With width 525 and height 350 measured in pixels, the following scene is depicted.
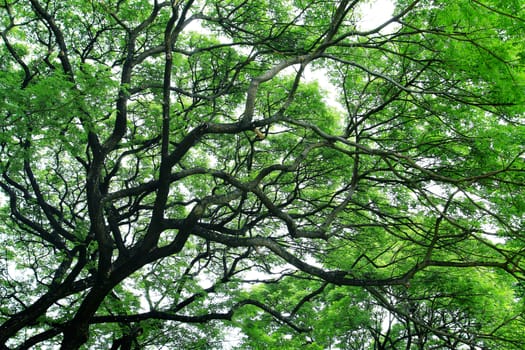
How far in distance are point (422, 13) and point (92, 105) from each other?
171 inches

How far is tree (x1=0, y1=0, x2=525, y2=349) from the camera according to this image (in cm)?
495

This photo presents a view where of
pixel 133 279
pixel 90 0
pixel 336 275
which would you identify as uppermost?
pixel 90 0

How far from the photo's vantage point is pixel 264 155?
949cm

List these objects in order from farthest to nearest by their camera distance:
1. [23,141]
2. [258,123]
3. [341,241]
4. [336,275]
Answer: [341,241] < [23,141] < [336,275] < [258,123]

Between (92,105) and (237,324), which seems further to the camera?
(237,324)

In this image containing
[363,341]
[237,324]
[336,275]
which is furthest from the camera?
[363,341]

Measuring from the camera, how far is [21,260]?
A: 10453mm

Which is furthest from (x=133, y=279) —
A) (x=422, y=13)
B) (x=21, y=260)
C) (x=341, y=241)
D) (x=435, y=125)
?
(x=422, y=13)

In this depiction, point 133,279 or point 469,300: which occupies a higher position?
point 133,279

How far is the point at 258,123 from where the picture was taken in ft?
17.3

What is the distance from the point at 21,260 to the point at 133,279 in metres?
2.68

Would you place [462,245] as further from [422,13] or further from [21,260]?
[21,260]

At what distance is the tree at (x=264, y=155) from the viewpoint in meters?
4.95

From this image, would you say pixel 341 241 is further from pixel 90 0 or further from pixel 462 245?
pixel 90 0
